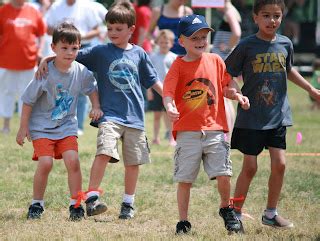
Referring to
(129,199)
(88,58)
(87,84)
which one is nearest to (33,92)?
(87,84)

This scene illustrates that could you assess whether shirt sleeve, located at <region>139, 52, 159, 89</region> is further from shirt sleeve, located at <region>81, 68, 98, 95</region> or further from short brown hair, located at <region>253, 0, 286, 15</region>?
short brown hair, located at <region>253, 0, 286, 15</region>

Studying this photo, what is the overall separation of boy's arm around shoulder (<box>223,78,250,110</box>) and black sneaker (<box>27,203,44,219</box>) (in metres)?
1.83

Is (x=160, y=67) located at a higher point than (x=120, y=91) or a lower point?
higher

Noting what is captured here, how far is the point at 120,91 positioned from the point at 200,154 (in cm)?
102

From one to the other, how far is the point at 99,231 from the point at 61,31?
1.72 m

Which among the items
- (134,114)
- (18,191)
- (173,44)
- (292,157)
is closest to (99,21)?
(173,44)

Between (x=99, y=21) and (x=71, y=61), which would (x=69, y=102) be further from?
(x=99, y=21)

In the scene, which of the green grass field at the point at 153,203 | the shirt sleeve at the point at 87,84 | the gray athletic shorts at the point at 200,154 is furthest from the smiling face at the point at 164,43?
the gray athletic shorts at the point at 200,154

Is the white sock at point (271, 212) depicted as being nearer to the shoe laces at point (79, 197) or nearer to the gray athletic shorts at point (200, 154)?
the gray athletic shorts at point (200, 154)

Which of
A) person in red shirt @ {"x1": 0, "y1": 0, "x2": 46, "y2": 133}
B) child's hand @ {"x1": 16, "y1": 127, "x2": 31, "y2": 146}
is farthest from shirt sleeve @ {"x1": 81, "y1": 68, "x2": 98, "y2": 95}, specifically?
person in red shirt @ {"x1": 0, "y1": 0, "x2": 46, "y2": 133}

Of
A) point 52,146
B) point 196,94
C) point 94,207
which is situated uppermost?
point 196,94

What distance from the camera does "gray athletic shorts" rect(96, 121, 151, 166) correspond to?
7.02 meters

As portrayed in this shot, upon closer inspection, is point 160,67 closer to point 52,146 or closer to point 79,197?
point 52,146

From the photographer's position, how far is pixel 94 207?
6.90m
